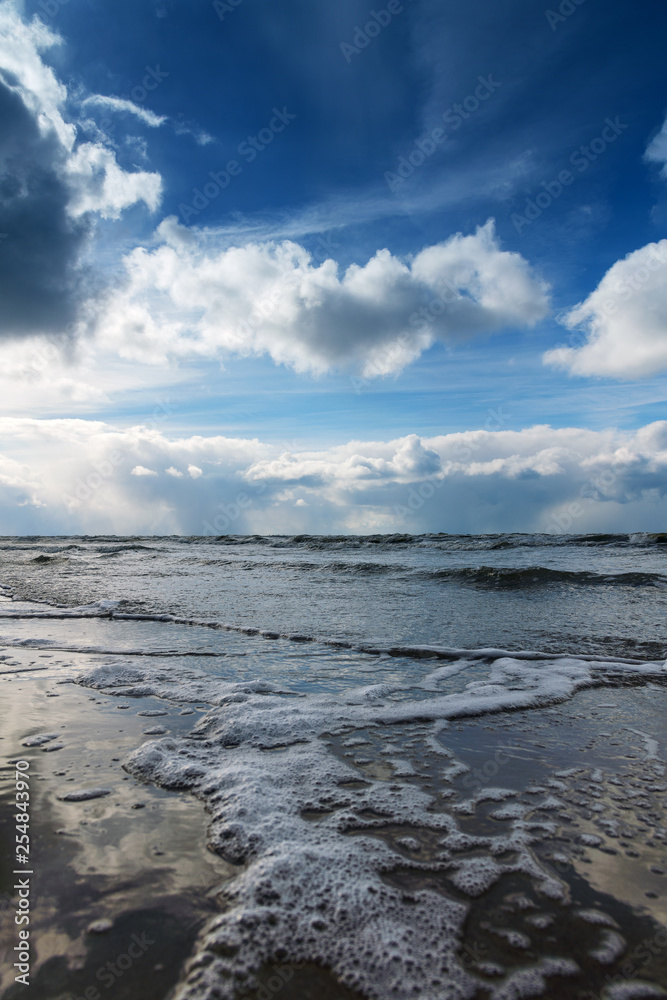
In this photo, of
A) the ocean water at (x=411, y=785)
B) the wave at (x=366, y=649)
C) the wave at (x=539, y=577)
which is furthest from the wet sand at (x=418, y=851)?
the wave at (x=539, y=577)

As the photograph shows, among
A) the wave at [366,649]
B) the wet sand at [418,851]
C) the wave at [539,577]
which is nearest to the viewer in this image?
the wet sand at [418,851]

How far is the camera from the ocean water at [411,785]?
5.68 ft

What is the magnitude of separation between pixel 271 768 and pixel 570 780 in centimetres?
175

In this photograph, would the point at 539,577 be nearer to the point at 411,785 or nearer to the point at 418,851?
the point at 411,785

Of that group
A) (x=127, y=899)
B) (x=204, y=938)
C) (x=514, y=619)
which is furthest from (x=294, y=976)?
(x=514, y=619)

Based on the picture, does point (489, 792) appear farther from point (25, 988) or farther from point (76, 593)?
point (76, 593)

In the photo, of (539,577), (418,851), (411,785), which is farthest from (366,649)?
(539,577)

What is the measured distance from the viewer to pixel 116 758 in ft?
10.2

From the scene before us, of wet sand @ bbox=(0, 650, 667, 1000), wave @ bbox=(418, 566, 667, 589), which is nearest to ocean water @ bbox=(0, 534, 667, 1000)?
wet sand @ bbox=(0, 650, 667, 1000)

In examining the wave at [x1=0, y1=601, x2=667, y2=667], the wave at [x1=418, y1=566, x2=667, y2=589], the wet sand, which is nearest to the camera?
the wet sand

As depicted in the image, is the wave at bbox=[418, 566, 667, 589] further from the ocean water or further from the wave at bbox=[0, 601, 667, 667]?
the wave at bbox=[0, 601, 667, 667]

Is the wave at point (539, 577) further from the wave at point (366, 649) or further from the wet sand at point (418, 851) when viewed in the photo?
the wet sand at point (418, 851)

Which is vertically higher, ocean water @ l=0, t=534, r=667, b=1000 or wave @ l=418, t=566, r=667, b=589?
wave @ l=418, t=566, r=667, b=589

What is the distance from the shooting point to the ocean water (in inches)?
68.2
